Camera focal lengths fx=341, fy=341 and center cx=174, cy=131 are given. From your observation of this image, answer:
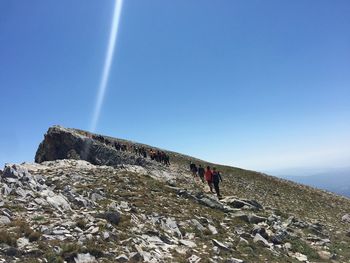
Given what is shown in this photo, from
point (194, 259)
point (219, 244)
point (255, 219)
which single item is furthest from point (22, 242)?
point (255, 219)

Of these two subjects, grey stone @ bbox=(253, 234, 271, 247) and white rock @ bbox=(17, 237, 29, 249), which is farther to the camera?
grey stone @ bbox=(253, 234, 271, 247)

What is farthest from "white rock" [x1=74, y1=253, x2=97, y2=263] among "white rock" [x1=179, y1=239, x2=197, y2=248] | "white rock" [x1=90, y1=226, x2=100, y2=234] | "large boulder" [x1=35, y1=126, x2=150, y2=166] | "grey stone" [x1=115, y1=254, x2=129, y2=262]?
"large boulder" [x1=35, y1=126, x2=150, y2=166]

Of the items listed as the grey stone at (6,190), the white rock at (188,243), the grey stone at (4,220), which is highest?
the grey stone at (6,190)

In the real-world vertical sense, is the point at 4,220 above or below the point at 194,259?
above

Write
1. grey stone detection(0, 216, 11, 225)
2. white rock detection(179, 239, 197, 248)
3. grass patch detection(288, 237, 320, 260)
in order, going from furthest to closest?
grass patch detection(288, 237, 320, 260), white rock detection(179, 239, 197, 248), grey stone detection(0, 216, 11, 225)

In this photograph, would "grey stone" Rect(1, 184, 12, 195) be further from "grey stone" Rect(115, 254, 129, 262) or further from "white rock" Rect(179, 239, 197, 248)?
"white rock" Rect(179, 239, 197, 248)

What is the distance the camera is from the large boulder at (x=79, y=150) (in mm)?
59594

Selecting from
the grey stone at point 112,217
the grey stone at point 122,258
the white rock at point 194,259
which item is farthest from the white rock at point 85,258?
the white rock at point 194,259

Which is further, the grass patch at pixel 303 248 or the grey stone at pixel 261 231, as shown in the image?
the grey stone at pixel 261 231

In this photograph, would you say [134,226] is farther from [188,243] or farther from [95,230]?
[188,243]

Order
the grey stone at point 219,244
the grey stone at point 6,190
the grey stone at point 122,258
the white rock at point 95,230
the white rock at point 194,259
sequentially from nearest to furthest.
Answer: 1. the grey stone at point 122,258
2. the white rock at point 194,259
3. the white rock at point 95,230
4. the grey stone at point 219,244
5. the grey stone at point 6,190

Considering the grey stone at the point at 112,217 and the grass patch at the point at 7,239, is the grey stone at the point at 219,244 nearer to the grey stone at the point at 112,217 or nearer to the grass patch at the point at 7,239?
the grey stone at the point at 112,217

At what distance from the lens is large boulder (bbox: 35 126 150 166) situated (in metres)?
59.6

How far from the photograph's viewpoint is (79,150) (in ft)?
211
